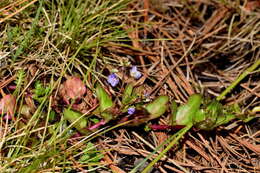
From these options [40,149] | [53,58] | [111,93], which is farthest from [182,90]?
[40,149]

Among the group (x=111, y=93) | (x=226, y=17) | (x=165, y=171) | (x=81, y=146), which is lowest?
(x=165, y=171)

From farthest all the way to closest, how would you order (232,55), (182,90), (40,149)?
1. (232,55)
2. (182,90)
3. (40,149)

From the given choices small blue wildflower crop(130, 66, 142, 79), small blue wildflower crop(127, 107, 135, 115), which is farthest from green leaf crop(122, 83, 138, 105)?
small blue wildflower crop(130, 66, 142, 79)

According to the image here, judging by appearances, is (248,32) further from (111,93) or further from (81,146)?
(81,146)

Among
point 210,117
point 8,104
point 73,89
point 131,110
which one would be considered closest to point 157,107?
point 131,110

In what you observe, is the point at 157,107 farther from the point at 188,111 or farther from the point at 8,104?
the point at 8,104

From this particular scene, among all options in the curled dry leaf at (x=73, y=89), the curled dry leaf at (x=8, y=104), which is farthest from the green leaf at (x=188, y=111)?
the curled dry leaf at (x=8, y=104)

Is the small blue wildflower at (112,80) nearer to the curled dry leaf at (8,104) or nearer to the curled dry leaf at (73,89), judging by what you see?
the curled dry leaf at (73,89)
